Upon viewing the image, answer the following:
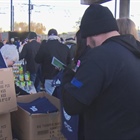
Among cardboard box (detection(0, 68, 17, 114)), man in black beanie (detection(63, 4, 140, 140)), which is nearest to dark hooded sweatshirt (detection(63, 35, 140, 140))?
man in black beanie (detection(63, 4, 140, 140))

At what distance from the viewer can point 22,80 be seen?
7070 millimetres

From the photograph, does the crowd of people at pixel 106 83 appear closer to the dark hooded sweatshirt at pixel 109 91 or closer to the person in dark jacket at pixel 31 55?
the dark hooded sweatshirt at pixel 109 91

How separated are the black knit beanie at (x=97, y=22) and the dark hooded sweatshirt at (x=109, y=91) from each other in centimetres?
7

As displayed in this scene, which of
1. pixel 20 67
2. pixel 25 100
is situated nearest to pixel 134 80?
pixel 25 100

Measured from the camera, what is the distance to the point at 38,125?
93.5 inches

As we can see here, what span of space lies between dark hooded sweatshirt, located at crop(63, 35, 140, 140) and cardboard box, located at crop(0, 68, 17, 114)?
2.74 feet

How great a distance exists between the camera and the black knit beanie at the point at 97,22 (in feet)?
5.23

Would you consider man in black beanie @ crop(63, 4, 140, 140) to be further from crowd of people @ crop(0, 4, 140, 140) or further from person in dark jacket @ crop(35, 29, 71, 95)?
person in dark jacket @ crop(35, 29, 71, 95)

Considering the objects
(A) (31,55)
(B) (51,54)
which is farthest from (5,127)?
(A) (31,55)

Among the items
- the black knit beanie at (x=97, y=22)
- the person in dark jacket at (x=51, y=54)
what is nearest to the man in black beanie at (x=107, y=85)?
the black knit beanie at (x=97, y=22)

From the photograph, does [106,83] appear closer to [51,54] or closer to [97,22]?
[97,22]

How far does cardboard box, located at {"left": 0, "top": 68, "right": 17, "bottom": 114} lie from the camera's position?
2258mm

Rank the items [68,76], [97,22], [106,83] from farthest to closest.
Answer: [68,76] → [97,22] → [106,83]

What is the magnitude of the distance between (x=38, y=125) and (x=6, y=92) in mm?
379
